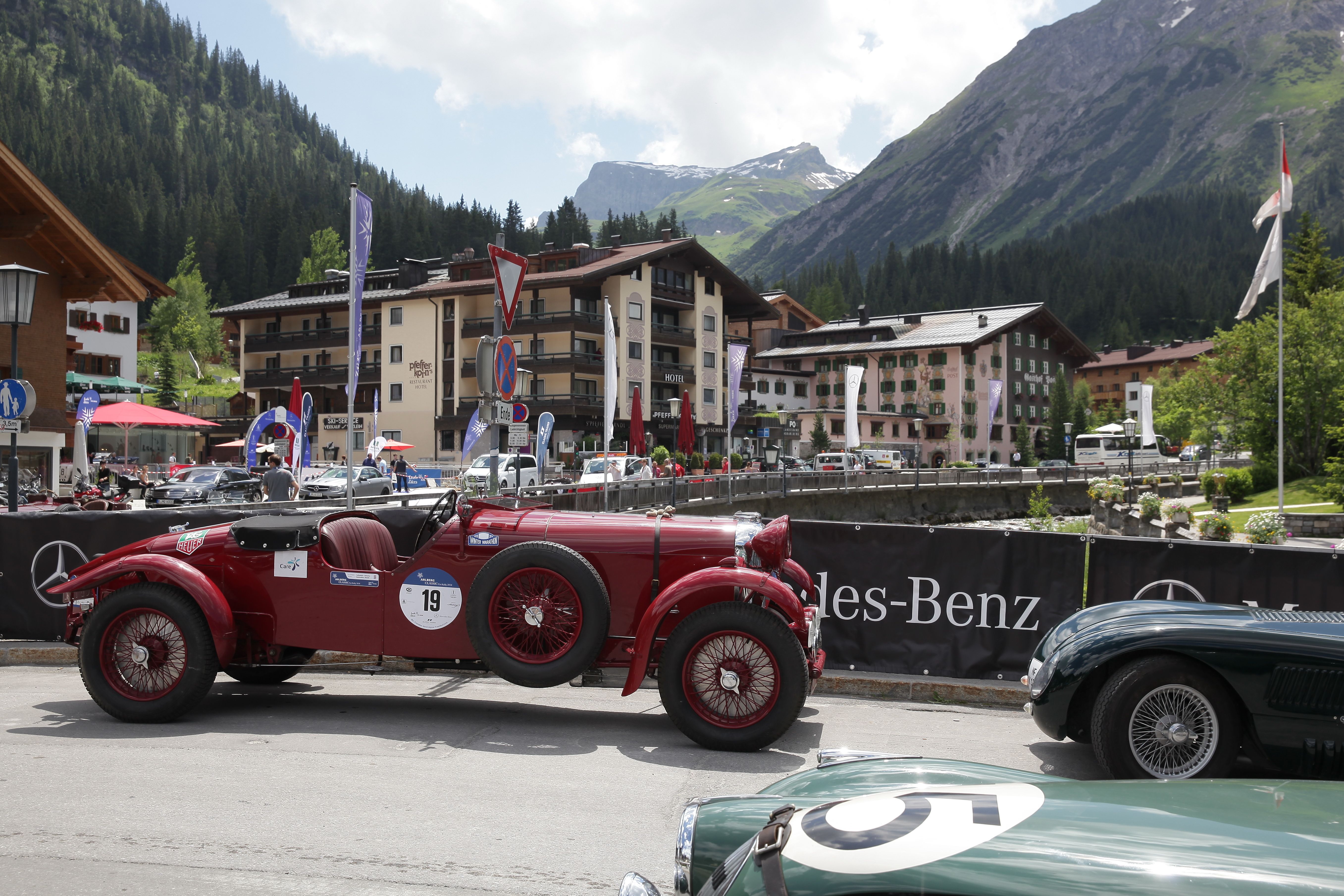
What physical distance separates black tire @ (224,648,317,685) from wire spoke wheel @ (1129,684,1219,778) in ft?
19.9

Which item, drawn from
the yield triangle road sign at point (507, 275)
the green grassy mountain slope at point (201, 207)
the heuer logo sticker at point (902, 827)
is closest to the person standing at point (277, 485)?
the yield triangle road sign at point (507, 275)

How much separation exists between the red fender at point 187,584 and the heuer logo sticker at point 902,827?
6.49 m

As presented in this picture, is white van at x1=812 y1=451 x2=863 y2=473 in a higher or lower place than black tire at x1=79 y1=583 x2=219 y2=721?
higher

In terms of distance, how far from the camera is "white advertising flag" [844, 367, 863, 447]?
48188 millimetres

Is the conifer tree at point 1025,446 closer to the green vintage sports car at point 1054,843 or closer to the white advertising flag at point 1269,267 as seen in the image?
the white advertising flag at point 1269,267

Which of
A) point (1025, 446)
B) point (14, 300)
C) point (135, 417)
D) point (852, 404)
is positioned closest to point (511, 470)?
point (135, 417)

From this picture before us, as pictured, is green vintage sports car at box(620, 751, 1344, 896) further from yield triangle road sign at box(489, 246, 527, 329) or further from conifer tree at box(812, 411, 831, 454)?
conifer tree at box(812, 411, 831, 454)

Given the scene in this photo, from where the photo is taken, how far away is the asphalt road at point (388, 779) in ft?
15.5

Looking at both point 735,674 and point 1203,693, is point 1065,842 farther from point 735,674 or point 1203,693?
point 735,674

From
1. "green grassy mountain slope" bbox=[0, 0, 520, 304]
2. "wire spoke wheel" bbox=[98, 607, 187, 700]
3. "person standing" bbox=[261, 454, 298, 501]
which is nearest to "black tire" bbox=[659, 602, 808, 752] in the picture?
"wire spoke wheel" bbox=[98, 607, 187, 700]

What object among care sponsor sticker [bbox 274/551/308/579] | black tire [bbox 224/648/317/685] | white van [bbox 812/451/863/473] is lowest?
black tire [bbox 224/648/317/685]

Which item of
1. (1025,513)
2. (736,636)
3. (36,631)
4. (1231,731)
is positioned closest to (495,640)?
(736,636)

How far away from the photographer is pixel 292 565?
25.4 ft

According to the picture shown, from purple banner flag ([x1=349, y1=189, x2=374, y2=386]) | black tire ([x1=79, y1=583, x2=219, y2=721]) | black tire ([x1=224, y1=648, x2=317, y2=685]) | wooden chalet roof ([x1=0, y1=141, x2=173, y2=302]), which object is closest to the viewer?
black tire ([x1=79, y1=583, x2=219, y2=721])
